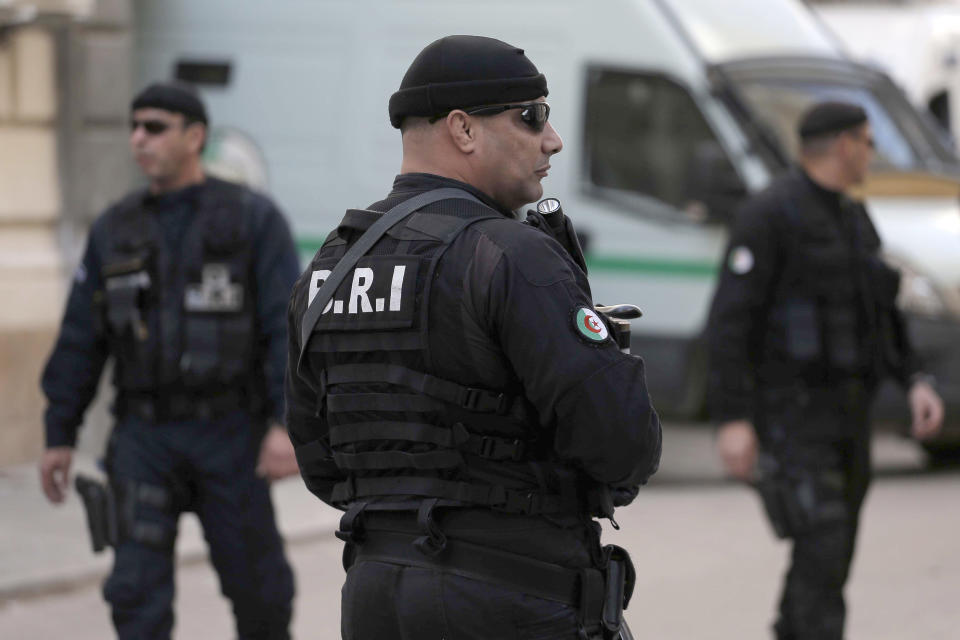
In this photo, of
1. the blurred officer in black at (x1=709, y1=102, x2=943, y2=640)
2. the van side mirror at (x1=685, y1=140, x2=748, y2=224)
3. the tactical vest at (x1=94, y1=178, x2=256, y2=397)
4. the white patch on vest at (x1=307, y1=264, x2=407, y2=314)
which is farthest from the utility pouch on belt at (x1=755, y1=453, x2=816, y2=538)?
the van side mirror at (x1=685, y1=140, x2=748, y2=224)

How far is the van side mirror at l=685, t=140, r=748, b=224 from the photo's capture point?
862cm

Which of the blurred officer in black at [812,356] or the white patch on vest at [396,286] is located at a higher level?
the white patch on vest at [396,286]

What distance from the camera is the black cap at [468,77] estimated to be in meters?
2.75

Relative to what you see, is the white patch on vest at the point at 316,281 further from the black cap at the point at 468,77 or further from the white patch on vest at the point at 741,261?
the white patch on vest at the point at 741,261

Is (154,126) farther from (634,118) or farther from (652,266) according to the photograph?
(634,118)

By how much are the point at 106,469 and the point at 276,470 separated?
0.51m

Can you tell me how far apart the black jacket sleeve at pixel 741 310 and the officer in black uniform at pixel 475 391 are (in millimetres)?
2092

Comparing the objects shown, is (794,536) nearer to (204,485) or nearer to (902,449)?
(204,485)

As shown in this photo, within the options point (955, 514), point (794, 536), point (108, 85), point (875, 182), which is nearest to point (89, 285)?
point (794, 536)

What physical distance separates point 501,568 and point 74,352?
2.32 metres

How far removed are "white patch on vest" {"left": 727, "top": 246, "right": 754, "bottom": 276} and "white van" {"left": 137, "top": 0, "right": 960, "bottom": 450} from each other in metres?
3.72

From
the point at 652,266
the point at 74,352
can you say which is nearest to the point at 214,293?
the point at 74,352

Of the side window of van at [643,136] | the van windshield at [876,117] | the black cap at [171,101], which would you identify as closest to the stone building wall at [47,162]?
the side window of van at [643,136]

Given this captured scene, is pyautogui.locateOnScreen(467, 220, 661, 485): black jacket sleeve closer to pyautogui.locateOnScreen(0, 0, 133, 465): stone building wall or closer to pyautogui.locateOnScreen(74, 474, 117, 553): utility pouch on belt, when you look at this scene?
pyautogui.locateOnScreen(74, 474, 117, 553): utility pouch on belt
